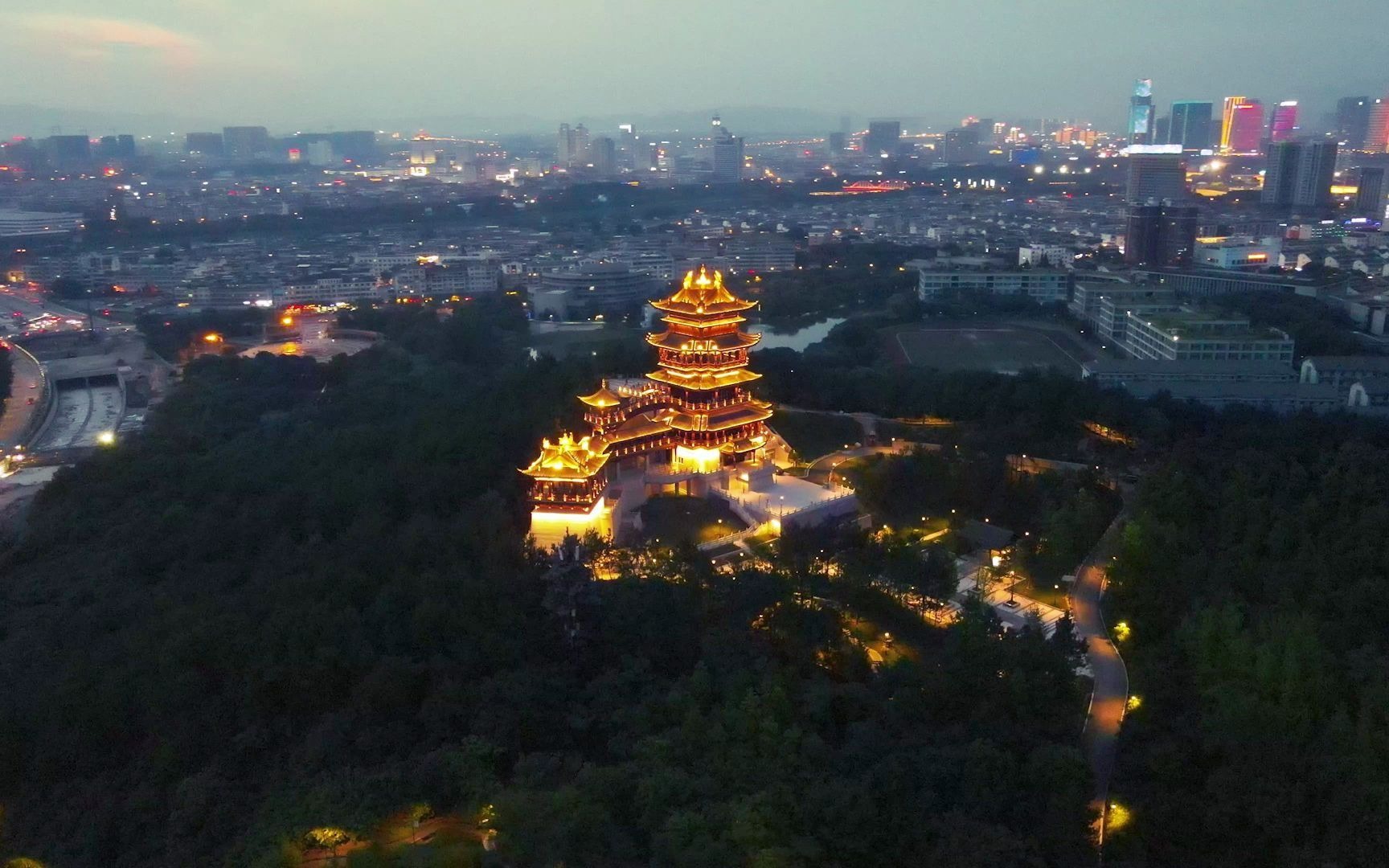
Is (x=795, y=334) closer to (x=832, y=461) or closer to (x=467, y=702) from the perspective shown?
(x=832, y=461)

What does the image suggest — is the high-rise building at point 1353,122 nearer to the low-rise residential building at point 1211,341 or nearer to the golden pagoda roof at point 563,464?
the low-rise residential building at point 1211,341

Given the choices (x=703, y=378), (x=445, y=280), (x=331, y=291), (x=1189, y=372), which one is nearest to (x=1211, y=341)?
(x=1189, y=372)

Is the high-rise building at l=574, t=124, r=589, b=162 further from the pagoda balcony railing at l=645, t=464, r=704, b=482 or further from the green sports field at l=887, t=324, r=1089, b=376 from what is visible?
the pagoda balcony railing at l=645, t=464, r=704, b=482

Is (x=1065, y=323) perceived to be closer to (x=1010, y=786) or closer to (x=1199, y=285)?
(x=1199, y=285)

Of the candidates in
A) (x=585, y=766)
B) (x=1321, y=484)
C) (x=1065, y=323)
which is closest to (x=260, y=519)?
(x=585, y=766)

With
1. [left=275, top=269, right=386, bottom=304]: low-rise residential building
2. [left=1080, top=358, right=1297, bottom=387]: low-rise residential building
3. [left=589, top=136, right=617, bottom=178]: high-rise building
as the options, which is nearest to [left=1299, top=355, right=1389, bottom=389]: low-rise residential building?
[left=1080, top=358, right=1297, bottom=387]: low-rise residential building

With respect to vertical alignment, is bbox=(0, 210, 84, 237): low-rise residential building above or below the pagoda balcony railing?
above
